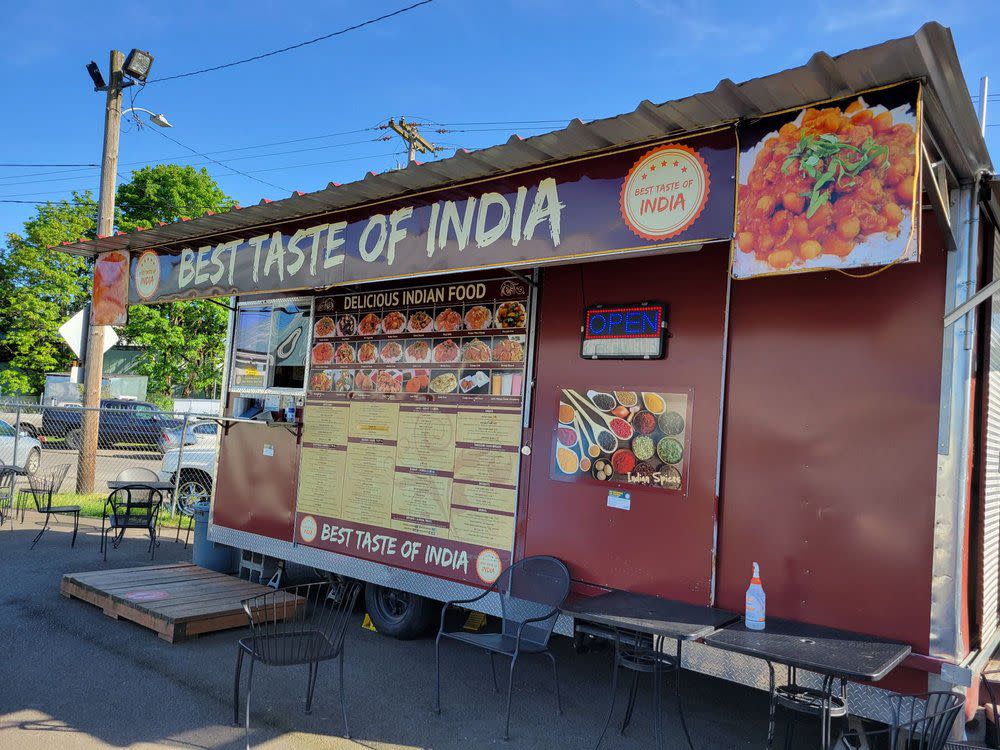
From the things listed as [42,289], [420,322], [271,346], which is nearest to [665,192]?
[420,322]

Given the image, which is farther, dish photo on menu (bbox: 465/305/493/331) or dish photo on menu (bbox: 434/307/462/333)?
dish photo on menu (bbox: 434/307/462/333)

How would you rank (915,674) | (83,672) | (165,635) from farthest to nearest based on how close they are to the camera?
(165,635)
(83,672)
(915,674)

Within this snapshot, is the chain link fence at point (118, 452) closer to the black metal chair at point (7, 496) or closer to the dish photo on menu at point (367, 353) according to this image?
the black metal chair at point (7, 496)

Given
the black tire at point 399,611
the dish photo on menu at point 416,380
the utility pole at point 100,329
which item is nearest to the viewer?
the black tire at point 399,611

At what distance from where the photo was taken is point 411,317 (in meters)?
6.21

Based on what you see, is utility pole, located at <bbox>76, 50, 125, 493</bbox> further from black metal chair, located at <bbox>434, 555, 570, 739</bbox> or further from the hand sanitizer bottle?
the hand sanitizer bottle

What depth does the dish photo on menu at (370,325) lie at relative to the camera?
6.48 metres

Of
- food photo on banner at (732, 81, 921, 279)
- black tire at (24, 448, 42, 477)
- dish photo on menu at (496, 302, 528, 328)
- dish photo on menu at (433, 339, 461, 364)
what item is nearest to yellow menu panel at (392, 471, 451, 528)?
dish photo on menu at (433, 339, 461, 364)

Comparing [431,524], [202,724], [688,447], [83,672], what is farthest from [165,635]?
[688,447]

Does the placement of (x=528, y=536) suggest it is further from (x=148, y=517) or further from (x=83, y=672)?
(x=148, y=517)

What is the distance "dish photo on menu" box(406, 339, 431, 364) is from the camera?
6.06 metres

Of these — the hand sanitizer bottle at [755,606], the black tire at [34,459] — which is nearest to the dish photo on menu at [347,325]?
the hand sanitizer bottle at [755,606]

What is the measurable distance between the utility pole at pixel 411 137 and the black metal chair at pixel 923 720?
19.8 m

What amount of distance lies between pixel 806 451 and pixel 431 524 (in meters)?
2.94
